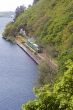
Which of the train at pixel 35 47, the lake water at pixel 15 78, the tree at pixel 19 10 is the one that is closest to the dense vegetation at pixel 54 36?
the train at pixel 35 47

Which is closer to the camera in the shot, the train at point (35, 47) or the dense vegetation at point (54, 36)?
the dense vegetation at point (54, 36)

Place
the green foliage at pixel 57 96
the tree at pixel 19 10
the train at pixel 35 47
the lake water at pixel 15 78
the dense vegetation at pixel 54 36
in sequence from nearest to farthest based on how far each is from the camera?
the green foliage at pixel 57 96, the dense vegetation at pixel 54 36, the lake water at pixel 15 78, the train at pixel 35 47, the tree at pixel 19 10

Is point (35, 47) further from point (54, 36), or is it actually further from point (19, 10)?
point (19, 10)

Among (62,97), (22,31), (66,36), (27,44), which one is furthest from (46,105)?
(22,31)

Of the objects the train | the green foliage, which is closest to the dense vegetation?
the green foliage

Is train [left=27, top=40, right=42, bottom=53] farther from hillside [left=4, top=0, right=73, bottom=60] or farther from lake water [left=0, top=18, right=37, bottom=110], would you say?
lake water [left=0, top=18, right=37, bottom=110]

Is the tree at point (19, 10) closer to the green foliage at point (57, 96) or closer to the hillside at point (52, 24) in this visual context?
the hillside at point (52, 24)

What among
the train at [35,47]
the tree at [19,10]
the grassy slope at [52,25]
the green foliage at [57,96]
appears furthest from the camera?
the tree at [19,10]
